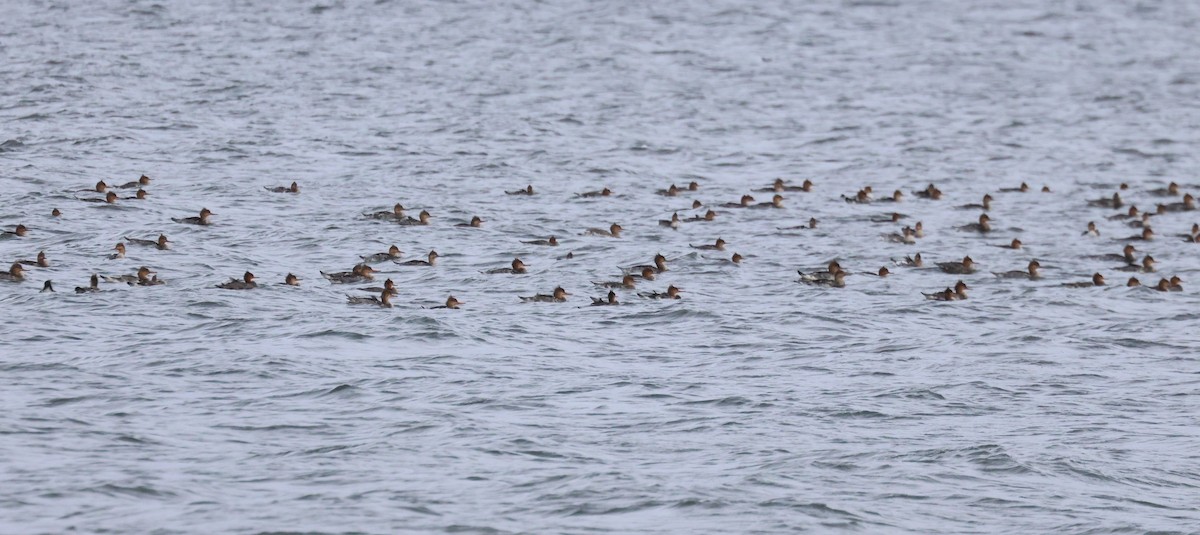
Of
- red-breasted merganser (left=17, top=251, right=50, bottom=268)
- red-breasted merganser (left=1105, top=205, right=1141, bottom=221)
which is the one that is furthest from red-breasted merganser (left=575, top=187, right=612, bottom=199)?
red-breasted merganser (left=17, top=251, right=50, bottom=268)

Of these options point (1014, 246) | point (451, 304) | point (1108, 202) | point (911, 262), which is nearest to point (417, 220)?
point (451, 304)

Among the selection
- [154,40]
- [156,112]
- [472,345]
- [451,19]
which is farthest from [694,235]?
[451,19]

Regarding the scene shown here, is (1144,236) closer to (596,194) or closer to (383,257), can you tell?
(596,194)

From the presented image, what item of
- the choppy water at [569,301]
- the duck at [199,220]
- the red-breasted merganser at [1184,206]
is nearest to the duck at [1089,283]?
the choppy water at [569,301]

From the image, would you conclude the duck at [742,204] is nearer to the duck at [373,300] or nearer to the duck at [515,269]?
the duck at [515,269]

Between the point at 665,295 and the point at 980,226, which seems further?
the point at 980,226

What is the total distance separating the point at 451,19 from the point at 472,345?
1233 inches

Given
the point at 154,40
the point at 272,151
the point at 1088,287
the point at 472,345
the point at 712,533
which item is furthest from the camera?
the point at 154,40

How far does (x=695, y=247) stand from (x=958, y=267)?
415 centimetres

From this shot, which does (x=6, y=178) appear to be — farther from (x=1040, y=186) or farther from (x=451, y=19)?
(x=451, y=19)

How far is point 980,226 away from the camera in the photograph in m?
28.6

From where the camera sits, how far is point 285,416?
15359 mm

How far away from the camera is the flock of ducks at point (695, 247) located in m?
21.2

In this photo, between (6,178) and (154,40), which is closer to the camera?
(6,178)
